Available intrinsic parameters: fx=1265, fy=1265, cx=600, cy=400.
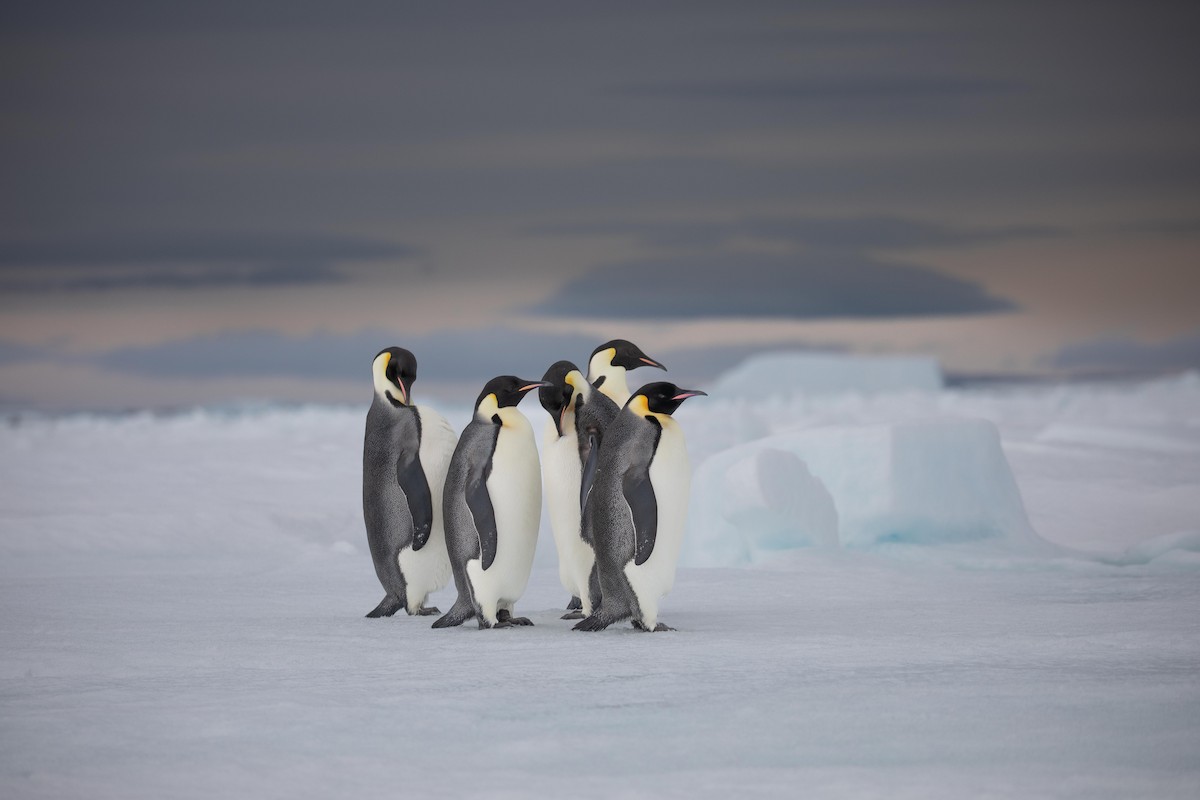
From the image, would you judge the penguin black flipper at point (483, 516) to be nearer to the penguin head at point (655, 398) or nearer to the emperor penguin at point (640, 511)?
the emperor penguin at point (640, 511)

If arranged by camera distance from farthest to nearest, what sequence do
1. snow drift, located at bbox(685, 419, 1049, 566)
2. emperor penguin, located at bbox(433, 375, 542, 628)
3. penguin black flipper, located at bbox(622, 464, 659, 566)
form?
1. snow drift, located at bbox(685, 419, 1049, 566)
2. emperor penguin, located at bbox(433, 375, 542, 628)
3. penguin black flipper, located at bbox(622, 464, 659, 566)

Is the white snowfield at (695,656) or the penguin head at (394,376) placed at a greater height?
the penguin head at (394,376)

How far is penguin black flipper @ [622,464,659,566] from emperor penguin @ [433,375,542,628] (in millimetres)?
506

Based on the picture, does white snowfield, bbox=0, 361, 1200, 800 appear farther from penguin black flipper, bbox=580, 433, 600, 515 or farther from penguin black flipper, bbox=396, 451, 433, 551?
penguin black flipper, bbox=580, 433, 600, 515

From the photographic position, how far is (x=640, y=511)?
4.86 metres

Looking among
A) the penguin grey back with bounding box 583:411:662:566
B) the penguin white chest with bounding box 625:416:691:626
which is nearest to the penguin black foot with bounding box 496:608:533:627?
the penguin grey back with bounding box 583:411:662:566

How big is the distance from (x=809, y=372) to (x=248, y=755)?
25594 millimetres

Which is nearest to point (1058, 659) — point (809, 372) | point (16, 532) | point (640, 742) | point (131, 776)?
point (640, 742)

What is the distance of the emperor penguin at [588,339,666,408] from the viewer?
18.6 feet

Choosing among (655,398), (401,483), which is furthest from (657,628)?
(401,483)

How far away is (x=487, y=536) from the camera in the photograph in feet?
16.7

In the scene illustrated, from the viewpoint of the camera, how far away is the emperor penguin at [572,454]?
5.36 m

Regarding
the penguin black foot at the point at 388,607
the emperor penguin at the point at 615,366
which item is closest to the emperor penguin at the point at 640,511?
the emperor penguin at the point at 615,366

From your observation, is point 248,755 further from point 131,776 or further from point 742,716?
point 742,716
